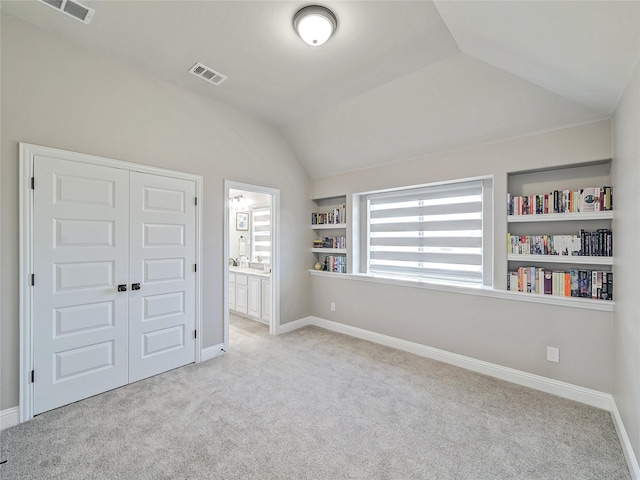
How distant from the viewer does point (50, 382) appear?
2.29 m

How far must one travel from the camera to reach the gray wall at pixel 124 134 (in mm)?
2113

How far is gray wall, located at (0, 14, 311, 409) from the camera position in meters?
2.11

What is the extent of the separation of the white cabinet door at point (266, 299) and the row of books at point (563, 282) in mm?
3129

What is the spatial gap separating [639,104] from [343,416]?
273 centimetres

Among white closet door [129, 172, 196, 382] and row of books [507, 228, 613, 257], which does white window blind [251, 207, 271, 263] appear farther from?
row of books [507, 228, 613, 257]

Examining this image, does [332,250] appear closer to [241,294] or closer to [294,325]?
[294,325]

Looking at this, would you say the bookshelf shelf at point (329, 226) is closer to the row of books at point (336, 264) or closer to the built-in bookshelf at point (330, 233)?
the built-in bookshelf at point (330, 233)

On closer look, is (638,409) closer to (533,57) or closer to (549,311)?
(549,311)

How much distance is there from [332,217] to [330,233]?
37 centimetres

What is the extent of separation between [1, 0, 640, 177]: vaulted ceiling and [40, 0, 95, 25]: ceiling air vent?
0.18ft

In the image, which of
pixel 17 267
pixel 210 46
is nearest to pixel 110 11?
pixel 210 46

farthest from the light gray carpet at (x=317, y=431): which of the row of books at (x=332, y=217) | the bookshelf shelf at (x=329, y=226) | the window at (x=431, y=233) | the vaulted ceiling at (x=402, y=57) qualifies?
the vaulted ceiling at (x=402, y=57)

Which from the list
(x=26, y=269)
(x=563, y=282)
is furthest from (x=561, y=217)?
(x=26, y=269)

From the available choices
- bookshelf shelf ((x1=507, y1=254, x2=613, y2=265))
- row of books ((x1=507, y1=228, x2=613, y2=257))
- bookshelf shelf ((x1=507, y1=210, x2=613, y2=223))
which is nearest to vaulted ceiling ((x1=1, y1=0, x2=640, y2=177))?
bookshelf shelf ((x1=507, y1=210, x2=613, y2=223))
